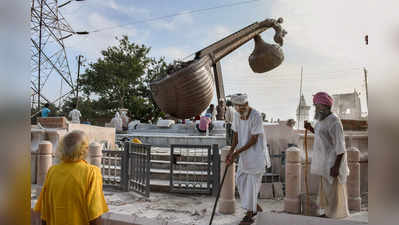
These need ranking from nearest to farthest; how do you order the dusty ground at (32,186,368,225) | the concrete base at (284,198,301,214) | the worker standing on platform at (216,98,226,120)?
the dusty ground at (32,186,368,225)
the concrete base at (284,198,301,214)
the worker standing on platform at (216,98,226,120)

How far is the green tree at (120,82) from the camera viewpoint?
58.4 ft

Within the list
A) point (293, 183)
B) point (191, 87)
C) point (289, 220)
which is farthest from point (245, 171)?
point (191, 87)

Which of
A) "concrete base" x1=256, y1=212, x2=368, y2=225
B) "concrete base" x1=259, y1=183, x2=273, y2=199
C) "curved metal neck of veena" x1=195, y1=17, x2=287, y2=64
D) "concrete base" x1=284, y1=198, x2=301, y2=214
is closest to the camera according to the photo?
"concrete base" x1=256, y1=212, x2=368, y2=225

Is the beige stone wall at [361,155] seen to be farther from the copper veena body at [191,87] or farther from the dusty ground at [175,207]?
the copper veena body at [191,87]

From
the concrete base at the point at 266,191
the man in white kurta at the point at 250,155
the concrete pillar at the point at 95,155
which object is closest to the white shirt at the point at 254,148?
the man in white kurta at the point at 250,155

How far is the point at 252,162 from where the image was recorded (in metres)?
3.38

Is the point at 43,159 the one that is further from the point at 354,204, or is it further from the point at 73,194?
the point at 354,204

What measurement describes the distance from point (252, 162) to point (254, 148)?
0.17 m

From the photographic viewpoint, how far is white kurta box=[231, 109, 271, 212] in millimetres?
3357

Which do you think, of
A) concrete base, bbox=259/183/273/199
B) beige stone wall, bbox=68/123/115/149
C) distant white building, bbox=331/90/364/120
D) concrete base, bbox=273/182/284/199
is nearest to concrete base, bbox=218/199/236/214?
concrete base, bbox=259/183/273/199

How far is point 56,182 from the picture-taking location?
1.91 metres

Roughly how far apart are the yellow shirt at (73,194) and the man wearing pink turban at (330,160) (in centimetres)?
242

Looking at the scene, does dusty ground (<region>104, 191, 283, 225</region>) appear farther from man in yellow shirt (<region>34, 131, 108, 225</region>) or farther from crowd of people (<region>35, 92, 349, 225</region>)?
man in yellow shirt (<region>34, 131, 108, 225</region>)

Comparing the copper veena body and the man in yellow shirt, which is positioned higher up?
the copper veena body
